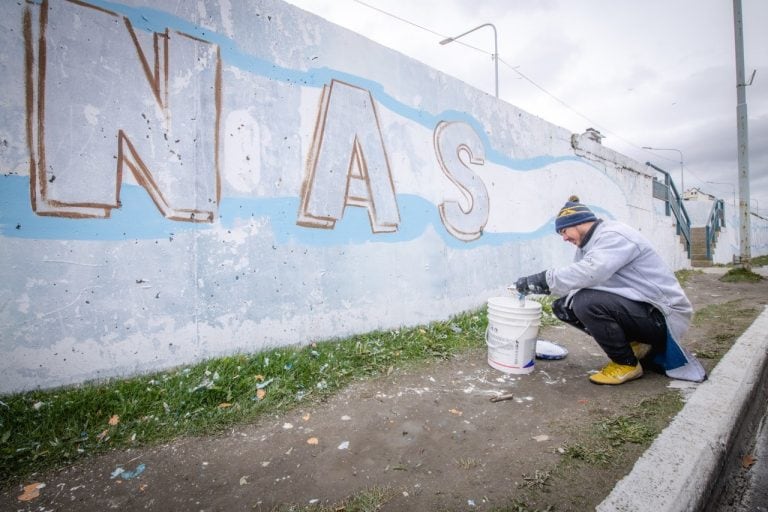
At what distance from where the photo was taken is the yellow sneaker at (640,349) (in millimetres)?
2906

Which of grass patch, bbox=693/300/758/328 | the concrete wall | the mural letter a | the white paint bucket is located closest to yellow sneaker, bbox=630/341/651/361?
the white paint bucket

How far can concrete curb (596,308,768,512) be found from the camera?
151 cm

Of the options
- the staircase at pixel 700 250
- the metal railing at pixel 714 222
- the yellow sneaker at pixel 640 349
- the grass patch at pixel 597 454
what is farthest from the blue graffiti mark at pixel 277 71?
the metal railing at pixel 714 222

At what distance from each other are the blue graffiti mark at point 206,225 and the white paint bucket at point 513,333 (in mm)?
1453

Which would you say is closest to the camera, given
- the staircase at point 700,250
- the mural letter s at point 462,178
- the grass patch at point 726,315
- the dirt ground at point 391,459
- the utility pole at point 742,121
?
the dirt ground at point 391,459

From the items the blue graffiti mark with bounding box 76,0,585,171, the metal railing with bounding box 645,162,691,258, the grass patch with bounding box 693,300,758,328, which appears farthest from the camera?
the metal railing with bounding box 645,162,691,258

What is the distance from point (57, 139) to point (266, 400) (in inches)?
88.3

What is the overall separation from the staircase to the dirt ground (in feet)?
49.6

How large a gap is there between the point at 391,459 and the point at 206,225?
221 centimetres

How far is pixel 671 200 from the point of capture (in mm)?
10695

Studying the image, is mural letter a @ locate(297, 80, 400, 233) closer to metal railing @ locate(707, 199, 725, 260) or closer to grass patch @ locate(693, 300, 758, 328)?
grass patch @ locate(693, 300, 758, 328)

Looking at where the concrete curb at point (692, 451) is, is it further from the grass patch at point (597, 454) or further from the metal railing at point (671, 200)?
the metal railing at point (671, 200)

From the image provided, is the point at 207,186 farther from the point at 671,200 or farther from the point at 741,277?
the point at 671,200

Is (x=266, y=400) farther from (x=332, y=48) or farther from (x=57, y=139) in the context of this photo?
(x=332, y=48)
